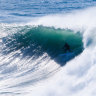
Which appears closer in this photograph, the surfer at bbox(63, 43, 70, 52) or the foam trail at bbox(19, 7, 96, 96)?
the foam trail at bbox(19, 7, 96, 96)

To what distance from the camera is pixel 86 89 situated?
8641 mm

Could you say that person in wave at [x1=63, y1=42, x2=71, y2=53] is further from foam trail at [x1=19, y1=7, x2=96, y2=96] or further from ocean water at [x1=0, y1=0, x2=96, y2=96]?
foam trail at [x1=19, y1=7, x2=96, y2=96]

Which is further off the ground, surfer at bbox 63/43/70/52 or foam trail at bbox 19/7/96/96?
surfer at bbox 63/43/70/52

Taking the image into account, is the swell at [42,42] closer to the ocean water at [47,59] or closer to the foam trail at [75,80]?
the ocean water at [47,59]

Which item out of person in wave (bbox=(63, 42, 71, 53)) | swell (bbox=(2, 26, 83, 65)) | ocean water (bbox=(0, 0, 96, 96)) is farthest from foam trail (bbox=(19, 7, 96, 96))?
swell (bbox=(2, 26, 83, 65))

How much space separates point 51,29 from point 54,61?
16.0 ft

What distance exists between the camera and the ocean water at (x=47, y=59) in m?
9.52

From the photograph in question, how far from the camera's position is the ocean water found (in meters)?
9.52

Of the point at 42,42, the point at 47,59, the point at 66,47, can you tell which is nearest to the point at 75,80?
the point at 47,59

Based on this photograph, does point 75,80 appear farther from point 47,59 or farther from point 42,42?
point 42,42

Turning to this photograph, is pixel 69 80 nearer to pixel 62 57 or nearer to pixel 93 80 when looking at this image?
pixel 93 80

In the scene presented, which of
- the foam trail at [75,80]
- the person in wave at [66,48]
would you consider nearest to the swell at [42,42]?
the person in wave at [66,48]

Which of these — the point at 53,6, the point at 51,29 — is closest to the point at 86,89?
the point at 51,29

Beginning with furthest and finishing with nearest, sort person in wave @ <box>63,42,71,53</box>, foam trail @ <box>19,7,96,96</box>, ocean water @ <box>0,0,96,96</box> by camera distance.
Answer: person in wave @ <box>63,42,71,53</box> < ocean water @ <box>0,0,96,96</box> < foam trail @ <box>19,7,96,96</box>
